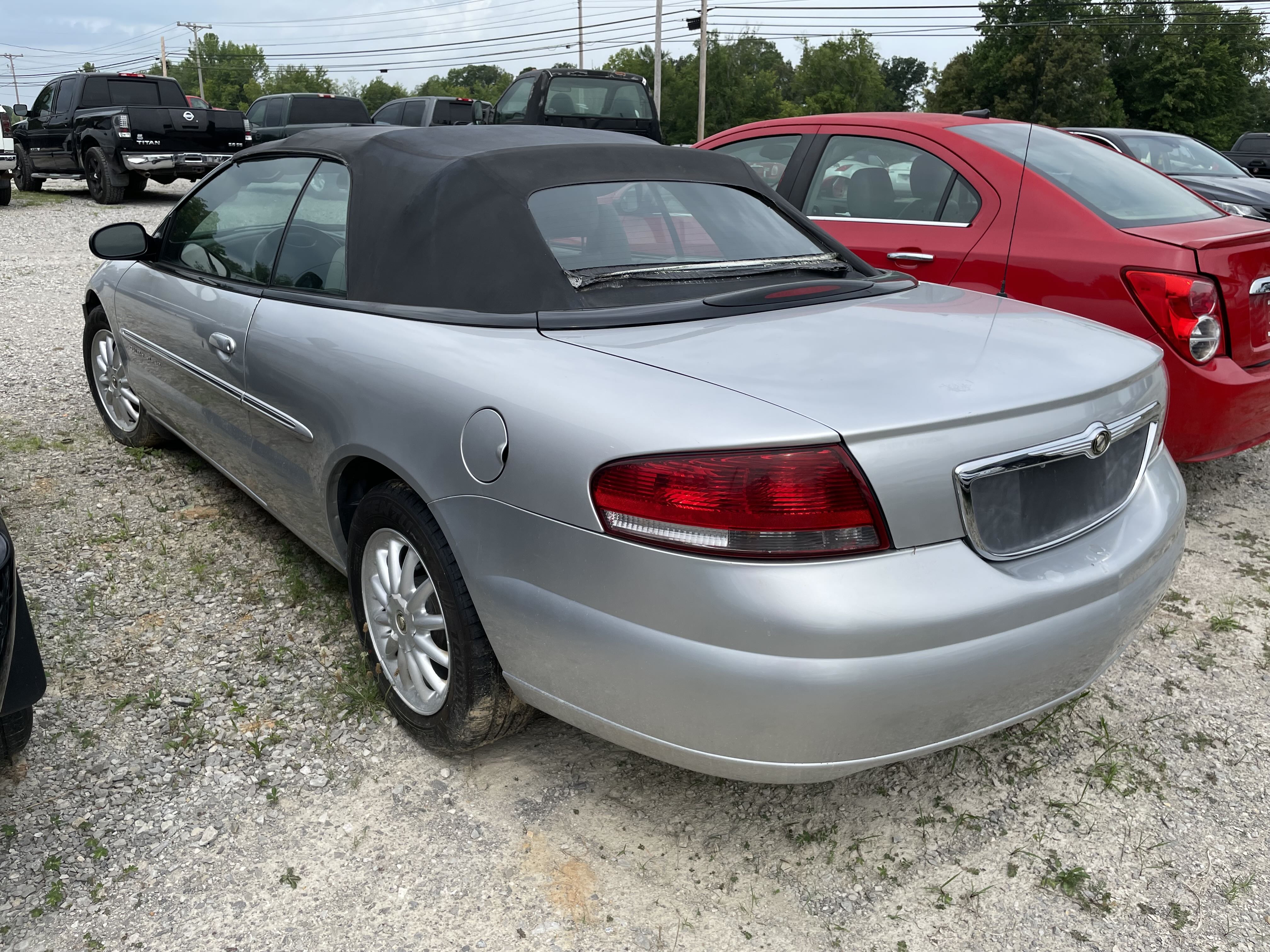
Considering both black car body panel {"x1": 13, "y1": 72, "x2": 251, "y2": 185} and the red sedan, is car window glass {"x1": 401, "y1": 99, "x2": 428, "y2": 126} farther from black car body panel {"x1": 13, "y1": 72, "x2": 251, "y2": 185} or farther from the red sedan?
the red sedan

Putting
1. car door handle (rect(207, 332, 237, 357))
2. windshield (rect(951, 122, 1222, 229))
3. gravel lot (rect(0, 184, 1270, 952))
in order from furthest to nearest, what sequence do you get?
1. windshield (rect(951, 122, 1222, 229))
2. car door handle (rect(207, 332, 237, 357))
3. gravel lot (rect(0, 184, 1270, 952))

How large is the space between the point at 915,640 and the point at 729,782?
3.00ft

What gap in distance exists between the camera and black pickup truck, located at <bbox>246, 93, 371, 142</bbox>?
1777 centimetres

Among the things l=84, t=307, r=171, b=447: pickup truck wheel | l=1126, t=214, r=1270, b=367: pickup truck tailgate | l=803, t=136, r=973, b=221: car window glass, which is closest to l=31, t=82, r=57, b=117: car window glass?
l=84, t=307, r=171, b=447: pickup truck wheel

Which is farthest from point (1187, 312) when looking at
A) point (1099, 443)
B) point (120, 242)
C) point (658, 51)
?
point (658, 51)

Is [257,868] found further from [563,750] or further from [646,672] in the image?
[646,672]

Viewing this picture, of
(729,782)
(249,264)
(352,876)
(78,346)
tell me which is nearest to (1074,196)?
(729,782)

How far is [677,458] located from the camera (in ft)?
6.03

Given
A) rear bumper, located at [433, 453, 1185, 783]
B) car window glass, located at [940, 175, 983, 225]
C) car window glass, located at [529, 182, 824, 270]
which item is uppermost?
car window glass, located at [529, 182, 824, 270]

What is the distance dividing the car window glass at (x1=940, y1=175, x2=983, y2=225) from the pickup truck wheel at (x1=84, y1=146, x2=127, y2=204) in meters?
14.3

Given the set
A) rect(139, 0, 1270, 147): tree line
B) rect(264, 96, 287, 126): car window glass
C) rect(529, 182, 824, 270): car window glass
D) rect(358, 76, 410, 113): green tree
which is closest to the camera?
rect(529, 182, 824, 270): car window glass

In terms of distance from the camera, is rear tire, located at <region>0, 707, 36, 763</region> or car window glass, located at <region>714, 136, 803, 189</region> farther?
→ car window glass, located at <region>714, 136, 803, 189</region>

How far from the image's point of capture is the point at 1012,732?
9.01 feet

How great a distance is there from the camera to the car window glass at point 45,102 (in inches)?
640
